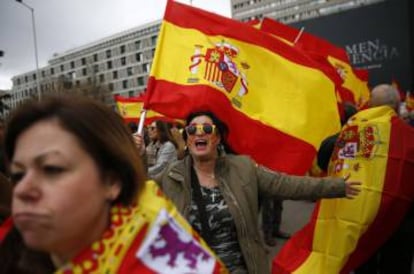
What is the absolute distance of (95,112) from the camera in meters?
1.26

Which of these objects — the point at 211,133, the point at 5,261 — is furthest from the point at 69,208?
the point at 211,133

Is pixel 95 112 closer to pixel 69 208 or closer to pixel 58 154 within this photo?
pixel 58 154

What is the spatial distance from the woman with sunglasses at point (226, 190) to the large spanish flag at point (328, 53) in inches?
81.6

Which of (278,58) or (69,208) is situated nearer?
(69,208)

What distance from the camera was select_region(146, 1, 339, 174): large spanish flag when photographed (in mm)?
3779

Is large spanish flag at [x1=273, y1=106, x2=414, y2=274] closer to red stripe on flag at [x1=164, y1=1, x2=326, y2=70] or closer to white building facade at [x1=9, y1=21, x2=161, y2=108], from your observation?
red stripe on flag at [x1=164, y1=1, x2=326, y2=70]

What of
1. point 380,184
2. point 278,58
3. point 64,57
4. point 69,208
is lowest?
point 380,184

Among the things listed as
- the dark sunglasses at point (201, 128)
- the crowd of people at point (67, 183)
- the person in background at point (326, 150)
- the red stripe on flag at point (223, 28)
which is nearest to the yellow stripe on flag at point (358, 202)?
the person in background at point (326, 150)

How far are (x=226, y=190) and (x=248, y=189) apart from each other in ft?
0.44

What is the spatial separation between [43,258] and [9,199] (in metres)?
0.82

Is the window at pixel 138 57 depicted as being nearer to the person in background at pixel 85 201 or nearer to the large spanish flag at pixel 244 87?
the large spanish flag at pixel 244 87

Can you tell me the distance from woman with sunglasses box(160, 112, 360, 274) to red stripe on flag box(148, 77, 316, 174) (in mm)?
746

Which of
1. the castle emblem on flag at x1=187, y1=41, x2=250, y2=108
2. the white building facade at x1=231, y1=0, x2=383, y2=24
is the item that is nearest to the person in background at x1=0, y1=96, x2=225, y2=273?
the castle emblem on flag at x1=187, y1=41, x2=250, y2=108

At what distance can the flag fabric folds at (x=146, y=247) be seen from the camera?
1151mm
